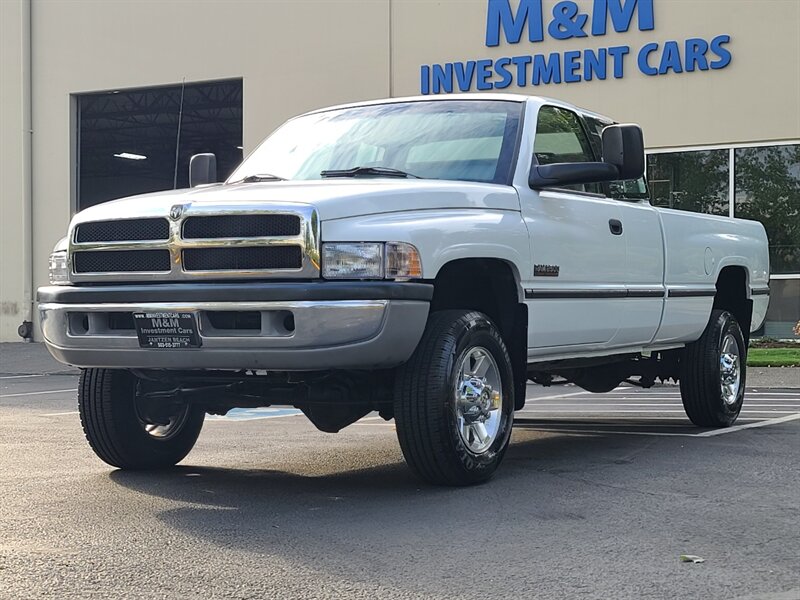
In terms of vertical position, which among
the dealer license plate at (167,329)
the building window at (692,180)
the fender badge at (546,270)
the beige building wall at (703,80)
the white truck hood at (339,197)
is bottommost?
the dealer license plate at (167,329)

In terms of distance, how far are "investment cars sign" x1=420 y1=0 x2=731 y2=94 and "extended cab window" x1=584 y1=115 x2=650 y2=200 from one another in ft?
37.8

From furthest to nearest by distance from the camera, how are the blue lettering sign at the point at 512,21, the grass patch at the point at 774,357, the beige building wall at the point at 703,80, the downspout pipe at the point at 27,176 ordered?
the downspout pipe at the point at 27,176
the blue lettering sign at the point at 512,21
the beige building wall at the point at 703,80
the grass patch at the point at 774,357

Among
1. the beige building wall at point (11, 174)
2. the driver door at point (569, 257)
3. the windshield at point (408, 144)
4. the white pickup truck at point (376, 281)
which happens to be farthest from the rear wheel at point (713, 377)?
the beige building wall at point (11, 174)

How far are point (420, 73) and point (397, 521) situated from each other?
17342 mm

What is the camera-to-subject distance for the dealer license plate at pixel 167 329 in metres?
5.87

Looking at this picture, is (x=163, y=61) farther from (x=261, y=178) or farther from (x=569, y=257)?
(x=569, y=257)

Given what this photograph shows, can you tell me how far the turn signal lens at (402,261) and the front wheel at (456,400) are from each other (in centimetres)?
39

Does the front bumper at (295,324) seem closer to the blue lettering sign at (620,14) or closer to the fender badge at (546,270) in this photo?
the fender badge at (546,270)

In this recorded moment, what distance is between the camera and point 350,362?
5.73 meters

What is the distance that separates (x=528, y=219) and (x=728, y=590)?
2.95 m

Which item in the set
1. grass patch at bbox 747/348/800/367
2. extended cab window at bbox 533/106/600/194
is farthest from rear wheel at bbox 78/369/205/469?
grass patch at bbox 747/348/800/367

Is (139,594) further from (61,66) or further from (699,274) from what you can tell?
(61,66)

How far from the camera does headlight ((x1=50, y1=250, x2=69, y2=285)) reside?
6480 mm

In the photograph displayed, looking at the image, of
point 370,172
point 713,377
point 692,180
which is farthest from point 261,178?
point 692,180
